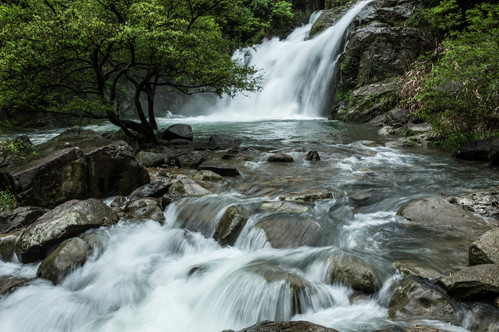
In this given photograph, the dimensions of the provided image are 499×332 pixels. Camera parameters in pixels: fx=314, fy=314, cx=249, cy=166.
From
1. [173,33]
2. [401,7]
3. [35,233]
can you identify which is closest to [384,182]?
[173,33]

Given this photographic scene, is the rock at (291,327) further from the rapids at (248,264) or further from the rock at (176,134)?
the rock at (176,134)

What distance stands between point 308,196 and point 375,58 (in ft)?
54.2

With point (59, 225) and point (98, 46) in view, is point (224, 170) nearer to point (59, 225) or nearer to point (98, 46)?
point (59, 225)

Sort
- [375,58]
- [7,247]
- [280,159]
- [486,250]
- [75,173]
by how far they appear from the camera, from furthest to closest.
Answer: [375,58]
[280,159]
[75,173]
[7,247]
[486,250]

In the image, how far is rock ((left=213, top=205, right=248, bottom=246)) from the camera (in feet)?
16.8

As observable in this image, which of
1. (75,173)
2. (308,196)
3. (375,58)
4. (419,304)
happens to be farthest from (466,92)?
(375,58)

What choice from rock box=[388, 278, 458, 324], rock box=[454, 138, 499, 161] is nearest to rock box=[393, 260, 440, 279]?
rock box=[388, 278, 458, 324]

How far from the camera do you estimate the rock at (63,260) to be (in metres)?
4.38

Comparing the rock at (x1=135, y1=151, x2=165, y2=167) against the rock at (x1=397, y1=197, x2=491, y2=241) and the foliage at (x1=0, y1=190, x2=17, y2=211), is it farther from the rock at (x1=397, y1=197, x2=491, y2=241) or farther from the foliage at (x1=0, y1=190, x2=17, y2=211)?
the rock at (x1=397, y1=197, x2=491, y2=241)

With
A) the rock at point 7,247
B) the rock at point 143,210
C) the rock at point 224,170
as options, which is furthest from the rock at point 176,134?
the rock at point 7,247

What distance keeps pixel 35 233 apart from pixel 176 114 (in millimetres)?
26122

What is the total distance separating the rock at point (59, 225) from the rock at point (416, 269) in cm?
462

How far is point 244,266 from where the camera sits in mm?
4359

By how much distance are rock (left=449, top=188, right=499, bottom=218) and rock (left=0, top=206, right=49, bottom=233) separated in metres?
7.45
